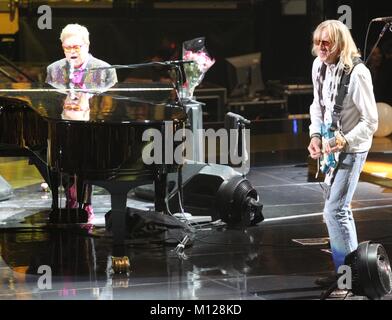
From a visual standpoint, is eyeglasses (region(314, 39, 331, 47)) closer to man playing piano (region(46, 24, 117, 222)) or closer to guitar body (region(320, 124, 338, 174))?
guitar body (region(320, 124, 338, 174))

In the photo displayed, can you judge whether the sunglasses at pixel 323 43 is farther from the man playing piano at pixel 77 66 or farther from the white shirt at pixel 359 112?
the man playing piano at pixel 77 66

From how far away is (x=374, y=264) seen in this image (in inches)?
198

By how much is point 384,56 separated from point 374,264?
9118 millimetres

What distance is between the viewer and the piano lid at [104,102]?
6.16m

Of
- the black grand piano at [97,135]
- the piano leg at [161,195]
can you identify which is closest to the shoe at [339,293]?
the black grand piano at [97,135]

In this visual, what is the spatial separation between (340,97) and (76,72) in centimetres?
314

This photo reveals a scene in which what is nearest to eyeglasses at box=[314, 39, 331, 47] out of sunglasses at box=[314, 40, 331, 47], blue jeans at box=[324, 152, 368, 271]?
sunglasses at box=[314, 40, 331, 47]

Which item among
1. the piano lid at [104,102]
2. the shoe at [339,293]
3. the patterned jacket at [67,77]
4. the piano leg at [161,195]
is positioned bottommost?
the shoe at [339,293]

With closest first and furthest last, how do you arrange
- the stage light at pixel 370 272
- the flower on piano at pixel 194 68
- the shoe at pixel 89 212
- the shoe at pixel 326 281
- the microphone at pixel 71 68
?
the stage light at pixel 370 272
the shoe at pixel 326 281
the microphone at pixel 71 68
the shoe at pixel 89 212
the flower on piano at pixel 194 68

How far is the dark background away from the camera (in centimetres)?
1580

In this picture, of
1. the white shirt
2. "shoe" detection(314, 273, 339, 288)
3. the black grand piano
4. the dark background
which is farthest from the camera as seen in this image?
the dark background

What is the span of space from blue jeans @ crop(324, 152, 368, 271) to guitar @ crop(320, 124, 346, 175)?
35mm

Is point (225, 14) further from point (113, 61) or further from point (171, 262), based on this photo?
point (171, 262)

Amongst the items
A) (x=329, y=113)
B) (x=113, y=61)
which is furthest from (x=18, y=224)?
(x=113, y=61)
